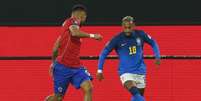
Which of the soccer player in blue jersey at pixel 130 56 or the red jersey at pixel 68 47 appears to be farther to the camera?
the soccer player in blue jersey at pixel 130 56

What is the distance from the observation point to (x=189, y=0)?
10977 mm

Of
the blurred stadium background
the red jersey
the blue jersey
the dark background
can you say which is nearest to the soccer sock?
the blue jersey

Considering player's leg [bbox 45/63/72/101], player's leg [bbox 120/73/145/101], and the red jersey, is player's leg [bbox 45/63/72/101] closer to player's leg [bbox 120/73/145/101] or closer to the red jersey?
the red jersey

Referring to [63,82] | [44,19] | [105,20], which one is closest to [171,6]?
[105,20]

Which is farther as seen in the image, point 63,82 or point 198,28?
Answer: point 198,28

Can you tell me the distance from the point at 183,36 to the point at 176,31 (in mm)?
136

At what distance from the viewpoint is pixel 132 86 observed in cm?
864

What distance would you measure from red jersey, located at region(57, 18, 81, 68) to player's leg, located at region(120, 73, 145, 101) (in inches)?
24.2

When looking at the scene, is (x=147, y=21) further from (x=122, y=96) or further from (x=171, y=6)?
(x=122, y=96)

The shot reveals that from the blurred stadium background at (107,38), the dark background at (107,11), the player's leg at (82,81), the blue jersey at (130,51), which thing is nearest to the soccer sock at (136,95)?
the blue jersey at (130,51)

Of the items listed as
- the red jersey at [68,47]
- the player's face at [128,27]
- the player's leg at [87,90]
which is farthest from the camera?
the player's face at [128,27]

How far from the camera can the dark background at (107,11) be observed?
10977 millimetres

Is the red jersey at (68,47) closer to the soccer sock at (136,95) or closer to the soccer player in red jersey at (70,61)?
the soccer player in red jersey at (70,61)

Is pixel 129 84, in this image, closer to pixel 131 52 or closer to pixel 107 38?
pixel 131 52
